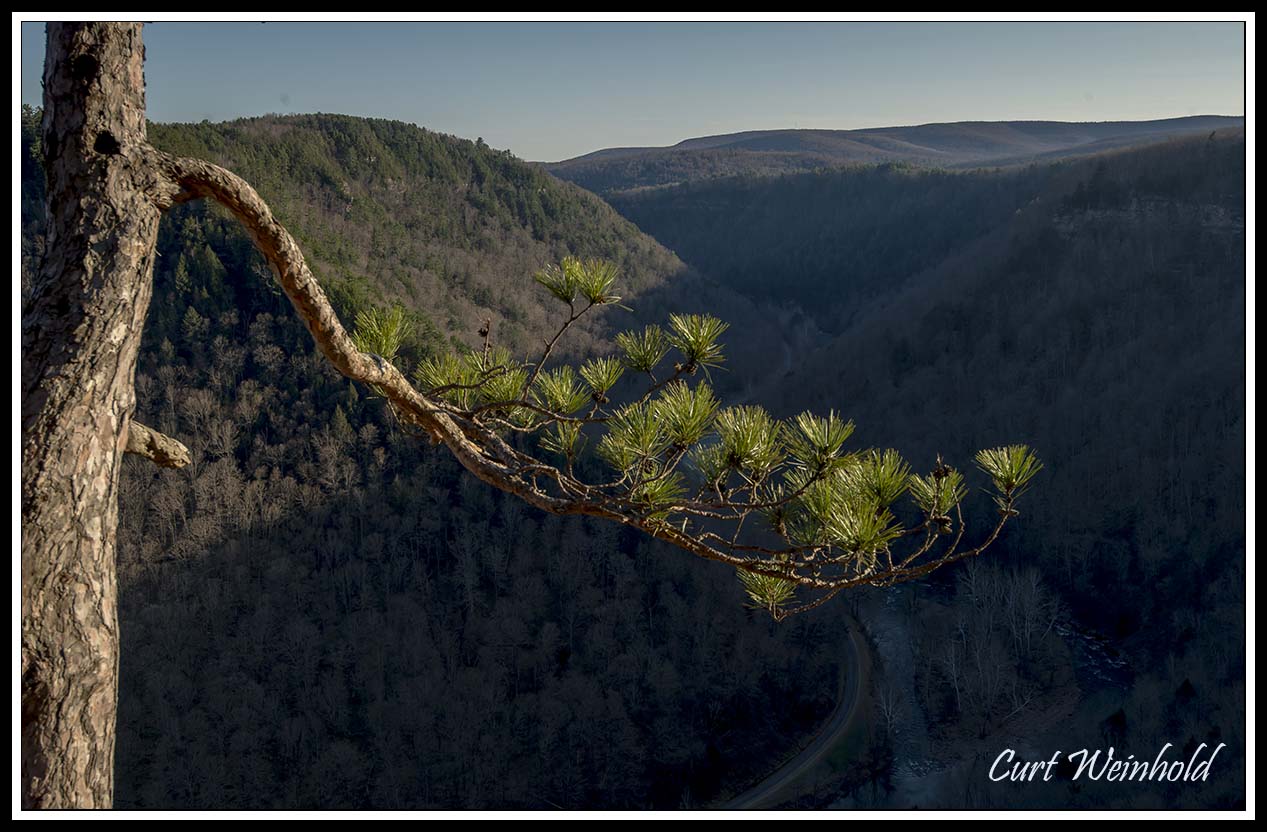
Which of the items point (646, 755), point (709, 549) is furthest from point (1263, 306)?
point (646, 755)

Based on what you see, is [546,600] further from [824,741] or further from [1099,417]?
[1099,417]

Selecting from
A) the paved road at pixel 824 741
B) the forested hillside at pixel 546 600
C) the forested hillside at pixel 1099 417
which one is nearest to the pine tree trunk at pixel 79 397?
the forested hillside at pixel 546 600

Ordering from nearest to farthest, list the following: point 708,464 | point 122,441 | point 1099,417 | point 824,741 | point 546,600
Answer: point 122,441
point 708,464
point 824,741
point 546,600
point 1099,417

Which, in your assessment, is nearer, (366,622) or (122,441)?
(122,441)

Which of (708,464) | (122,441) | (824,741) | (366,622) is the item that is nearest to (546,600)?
(366,622)

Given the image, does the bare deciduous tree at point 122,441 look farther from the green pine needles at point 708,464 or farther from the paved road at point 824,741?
the paved road at point 824,741

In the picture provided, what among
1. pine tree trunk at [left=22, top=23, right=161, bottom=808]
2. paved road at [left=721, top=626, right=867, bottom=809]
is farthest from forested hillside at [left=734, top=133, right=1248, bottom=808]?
pine tree trunk at [left=22, top=23, right=161, bottom=808]

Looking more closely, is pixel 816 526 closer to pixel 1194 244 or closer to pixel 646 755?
pixel 646 755
